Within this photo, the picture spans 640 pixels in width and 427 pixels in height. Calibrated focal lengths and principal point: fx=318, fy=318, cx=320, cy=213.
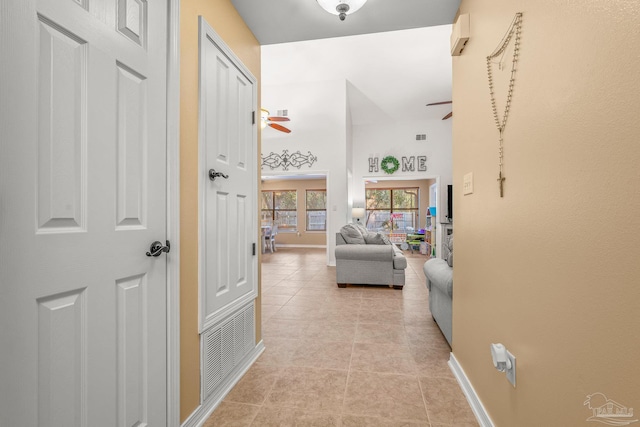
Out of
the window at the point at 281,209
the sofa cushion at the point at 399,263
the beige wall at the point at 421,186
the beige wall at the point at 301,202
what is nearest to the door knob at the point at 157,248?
the sofa cushion at the point at 399,263

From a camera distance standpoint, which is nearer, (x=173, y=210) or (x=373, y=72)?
(x=173, y=210)

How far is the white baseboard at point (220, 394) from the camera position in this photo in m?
1.60

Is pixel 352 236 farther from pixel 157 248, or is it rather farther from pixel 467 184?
pixel 157 248

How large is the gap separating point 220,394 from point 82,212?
1357 millimetres

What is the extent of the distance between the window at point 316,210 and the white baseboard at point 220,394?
29.8 ft

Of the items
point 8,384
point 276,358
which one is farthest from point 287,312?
point 8,384

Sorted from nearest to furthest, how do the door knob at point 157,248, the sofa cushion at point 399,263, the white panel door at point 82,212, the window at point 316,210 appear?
1. the white panel door at point 82,212
2. the door knob at point 157,248
3. the sofa cushion at point 399,263
4. the window at point 316,210

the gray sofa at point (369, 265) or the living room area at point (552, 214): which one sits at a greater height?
the living room area at point (552, 214)

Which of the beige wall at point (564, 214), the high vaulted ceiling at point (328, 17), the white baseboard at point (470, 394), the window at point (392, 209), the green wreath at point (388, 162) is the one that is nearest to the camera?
the beige wall at point (564, 214)

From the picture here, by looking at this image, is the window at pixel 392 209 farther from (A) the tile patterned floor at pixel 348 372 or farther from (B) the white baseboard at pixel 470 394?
(B) the white baseboard at pixel 470 394

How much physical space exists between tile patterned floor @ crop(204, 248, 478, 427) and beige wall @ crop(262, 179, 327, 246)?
7.46 meters

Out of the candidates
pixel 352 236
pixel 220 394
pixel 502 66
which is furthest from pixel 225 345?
pixel 352 236

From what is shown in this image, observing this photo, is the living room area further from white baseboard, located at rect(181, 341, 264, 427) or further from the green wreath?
the green wreath

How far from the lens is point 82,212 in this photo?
39.6 inches
